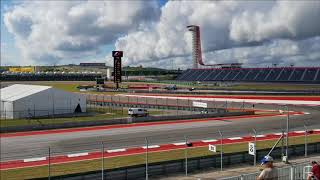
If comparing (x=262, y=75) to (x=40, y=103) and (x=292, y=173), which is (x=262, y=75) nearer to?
(x=40, y=103)

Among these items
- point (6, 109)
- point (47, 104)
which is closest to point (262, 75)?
point (47, 104)

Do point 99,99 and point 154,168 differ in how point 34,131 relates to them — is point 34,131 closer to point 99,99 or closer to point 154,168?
point 154,168

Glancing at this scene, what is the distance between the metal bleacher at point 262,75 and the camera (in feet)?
442

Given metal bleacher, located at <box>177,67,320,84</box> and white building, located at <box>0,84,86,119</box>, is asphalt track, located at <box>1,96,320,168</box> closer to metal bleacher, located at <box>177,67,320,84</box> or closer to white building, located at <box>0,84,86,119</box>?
white building, located at <box>0,84,86,119</box>

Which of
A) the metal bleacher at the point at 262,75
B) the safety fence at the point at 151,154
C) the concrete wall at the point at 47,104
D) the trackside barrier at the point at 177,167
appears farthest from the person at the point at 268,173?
the metal bleacher at the point at 262,75

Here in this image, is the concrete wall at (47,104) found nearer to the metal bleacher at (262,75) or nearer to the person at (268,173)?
the person at (268,173)

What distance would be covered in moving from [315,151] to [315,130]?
12.2 m

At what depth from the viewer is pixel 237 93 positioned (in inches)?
3123

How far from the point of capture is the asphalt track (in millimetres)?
29983

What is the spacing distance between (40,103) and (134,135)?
21.3 m

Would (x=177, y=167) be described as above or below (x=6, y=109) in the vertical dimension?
below

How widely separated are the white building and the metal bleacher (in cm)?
8643

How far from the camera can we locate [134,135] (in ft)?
118

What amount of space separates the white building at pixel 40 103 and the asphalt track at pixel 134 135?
14359mm
